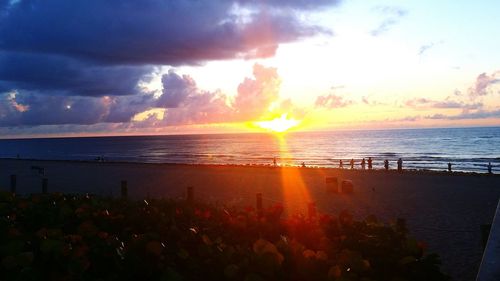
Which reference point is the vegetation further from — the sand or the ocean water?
the ocean water

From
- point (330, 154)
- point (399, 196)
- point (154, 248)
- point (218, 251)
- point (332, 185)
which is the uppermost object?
point (154, 248)

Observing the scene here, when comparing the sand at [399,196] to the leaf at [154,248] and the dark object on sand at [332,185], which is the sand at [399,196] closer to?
the dark object on sand at [332,185]

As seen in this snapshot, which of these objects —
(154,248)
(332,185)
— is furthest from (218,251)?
(332,185)

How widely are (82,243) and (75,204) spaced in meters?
2.88

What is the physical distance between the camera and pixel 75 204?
20.2 ft

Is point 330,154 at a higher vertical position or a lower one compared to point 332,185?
lower

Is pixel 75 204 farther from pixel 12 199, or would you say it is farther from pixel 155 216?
pixel 155 216

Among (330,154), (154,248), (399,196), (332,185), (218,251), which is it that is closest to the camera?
(154,248)

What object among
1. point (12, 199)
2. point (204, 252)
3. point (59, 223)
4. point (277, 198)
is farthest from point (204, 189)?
point (204, 252)

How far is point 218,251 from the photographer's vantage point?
10.6 ft

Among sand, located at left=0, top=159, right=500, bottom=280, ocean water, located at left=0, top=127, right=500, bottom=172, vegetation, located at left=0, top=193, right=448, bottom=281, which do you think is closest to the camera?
vegetation, located at left=0, top=193, right=448, bottom=281

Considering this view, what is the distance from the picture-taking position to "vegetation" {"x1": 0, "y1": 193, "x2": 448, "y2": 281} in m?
2.80

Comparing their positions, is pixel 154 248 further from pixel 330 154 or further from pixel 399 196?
pixel 330 154

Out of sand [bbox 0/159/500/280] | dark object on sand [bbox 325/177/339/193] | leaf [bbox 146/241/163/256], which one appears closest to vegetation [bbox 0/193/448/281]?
leaf [bbox 146/241/163/256]
